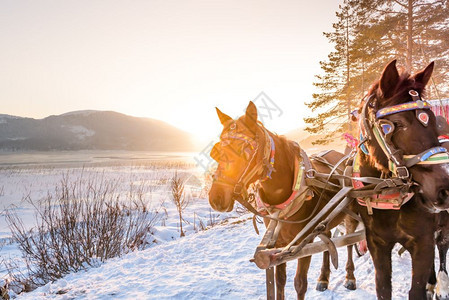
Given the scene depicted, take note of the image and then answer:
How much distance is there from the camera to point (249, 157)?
7.72 ft

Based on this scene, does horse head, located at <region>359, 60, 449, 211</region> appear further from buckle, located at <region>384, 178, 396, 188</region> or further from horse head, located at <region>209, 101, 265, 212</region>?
horse head, located at <region>209, 101, 265, 212</region>

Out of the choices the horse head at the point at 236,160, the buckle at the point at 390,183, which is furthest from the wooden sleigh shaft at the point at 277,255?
the buckle at the point at 390,183

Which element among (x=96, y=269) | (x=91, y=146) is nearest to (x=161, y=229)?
(x=96, y=269)

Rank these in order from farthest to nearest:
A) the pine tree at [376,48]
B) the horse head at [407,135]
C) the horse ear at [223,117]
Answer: the pine tree at [376,48] → the horse ear at [223,117] → the horse head at [407,135]

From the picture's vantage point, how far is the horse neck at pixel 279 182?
103 inches

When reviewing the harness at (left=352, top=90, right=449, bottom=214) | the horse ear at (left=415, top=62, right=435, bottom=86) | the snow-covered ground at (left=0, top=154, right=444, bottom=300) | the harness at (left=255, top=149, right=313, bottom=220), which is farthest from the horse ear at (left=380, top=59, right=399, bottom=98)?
the snow-covered ground at (left=0, top=154, right=444, bottom=300)

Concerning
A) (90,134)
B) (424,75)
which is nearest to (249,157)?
(424,75)

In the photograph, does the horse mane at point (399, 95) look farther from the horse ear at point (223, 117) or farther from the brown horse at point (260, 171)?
the horse ear at point (223, 117)

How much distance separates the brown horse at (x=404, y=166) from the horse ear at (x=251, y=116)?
37.5 inches

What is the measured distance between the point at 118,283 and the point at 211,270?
5.27 feet

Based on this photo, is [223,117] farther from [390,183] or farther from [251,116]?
[390,183]

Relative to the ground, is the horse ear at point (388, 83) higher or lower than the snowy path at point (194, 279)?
higher

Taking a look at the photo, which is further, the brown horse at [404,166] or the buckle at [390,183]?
the buckle at [390,183]

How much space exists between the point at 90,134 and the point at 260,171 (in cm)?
15605
